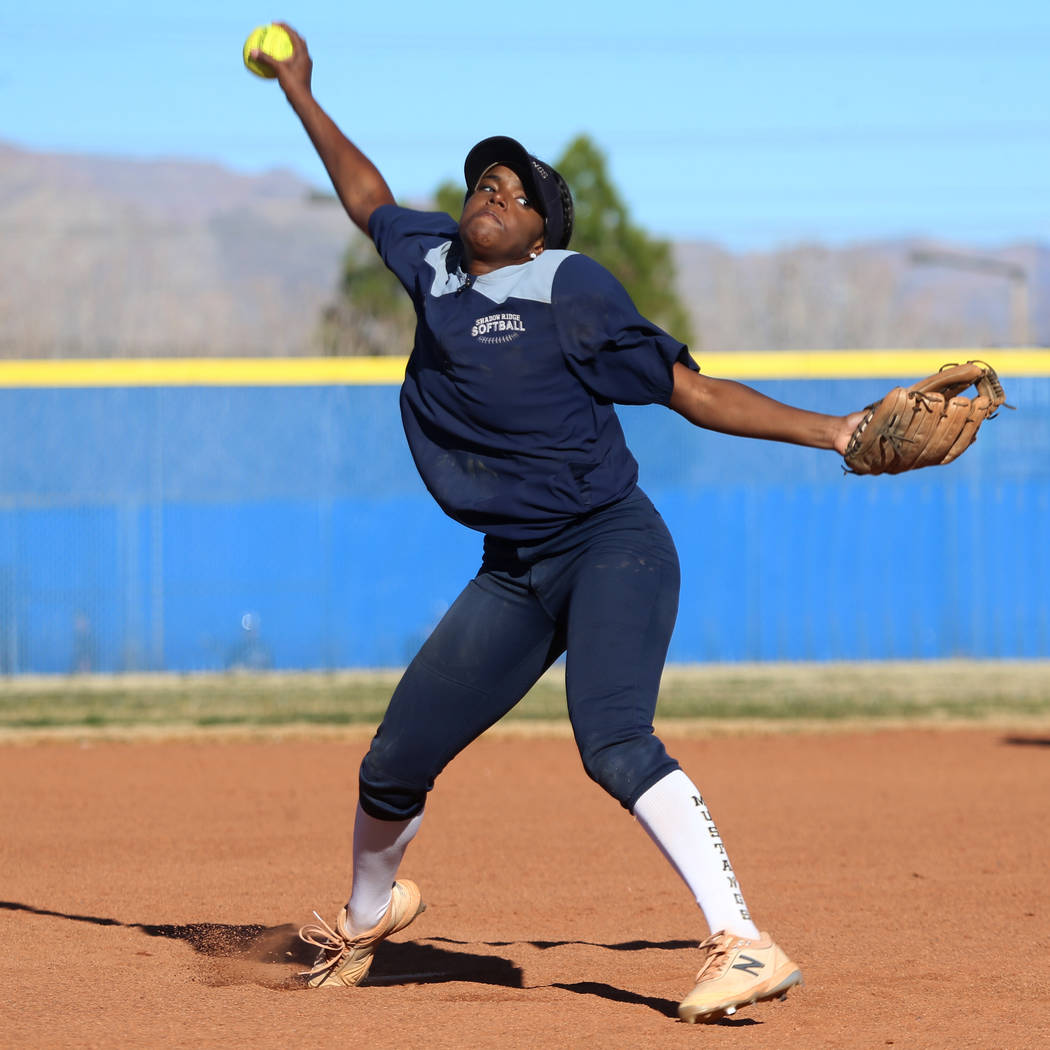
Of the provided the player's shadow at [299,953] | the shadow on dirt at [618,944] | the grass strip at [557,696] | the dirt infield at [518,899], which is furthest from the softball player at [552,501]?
the grass strip at [557,696]

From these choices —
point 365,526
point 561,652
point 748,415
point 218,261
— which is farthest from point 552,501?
point 218,261

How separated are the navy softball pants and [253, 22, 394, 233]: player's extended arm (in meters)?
1.12

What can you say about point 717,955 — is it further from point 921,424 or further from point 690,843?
point 921,424

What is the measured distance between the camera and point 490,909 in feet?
19.6

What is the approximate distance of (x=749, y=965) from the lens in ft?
12.5

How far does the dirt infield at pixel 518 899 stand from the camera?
405cm

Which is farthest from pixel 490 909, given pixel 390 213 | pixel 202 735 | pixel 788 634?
pixel 788 634

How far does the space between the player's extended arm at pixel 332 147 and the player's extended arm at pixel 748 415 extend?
1217mm

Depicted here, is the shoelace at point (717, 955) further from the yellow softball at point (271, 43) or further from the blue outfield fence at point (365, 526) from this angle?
the blue outfield fence at point (365, 526)

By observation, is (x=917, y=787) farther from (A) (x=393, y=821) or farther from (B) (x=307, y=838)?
(A) (x=393, y=821)

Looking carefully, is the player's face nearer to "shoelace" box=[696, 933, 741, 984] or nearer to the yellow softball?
the yellow softball

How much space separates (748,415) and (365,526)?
39.9 ft

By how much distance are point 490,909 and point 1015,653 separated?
11.2m

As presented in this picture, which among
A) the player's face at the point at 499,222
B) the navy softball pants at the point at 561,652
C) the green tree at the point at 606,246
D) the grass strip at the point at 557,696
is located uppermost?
the green tree at the point at 606,246
